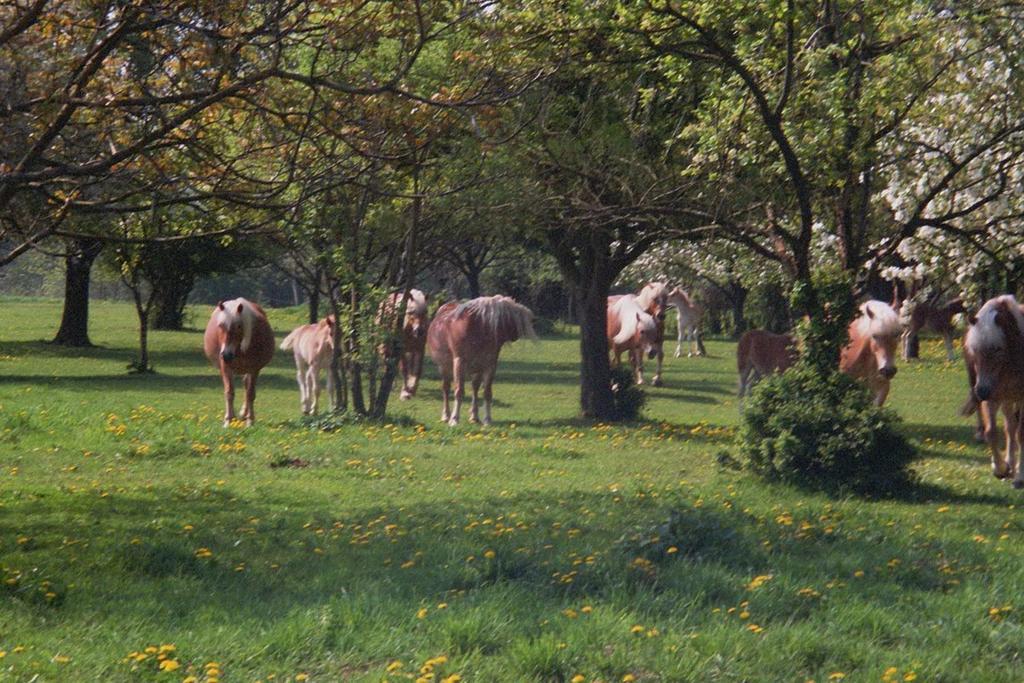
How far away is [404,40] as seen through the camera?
10.4 meters

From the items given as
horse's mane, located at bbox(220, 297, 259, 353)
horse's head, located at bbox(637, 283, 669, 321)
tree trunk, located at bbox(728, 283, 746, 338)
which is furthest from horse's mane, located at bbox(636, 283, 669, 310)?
horse's mane, located at bbox(220, 297, 259, 353)

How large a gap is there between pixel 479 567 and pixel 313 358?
47.5ft

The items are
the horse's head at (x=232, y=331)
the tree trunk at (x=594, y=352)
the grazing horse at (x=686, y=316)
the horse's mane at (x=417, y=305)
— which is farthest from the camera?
the grazing horse at (x=686, y=316)

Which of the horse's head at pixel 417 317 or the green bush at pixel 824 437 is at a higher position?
the horse's head at pixel 417 317

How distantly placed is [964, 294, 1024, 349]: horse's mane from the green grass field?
154cm

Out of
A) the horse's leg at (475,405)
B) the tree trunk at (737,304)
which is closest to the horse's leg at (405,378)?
the horse's leg at (475,405)

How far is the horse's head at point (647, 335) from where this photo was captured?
2909 cm

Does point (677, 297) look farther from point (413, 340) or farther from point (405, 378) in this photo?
point (405, 378)

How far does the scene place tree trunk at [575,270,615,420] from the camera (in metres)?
21.5

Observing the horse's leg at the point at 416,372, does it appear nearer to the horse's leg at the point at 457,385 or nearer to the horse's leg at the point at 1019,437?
the horse's leg at the point at 457,385

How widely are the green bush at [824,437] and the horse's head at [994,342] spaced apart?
44.6 inches

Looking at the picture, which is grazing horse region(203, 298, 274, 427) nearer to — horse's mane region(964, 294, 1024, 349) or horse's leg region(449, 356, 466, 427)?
horse's leg region(449, 356, 466, 427)

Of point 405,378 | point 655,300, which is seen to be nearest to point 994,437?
point 405,378

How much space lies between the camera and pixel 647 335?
29.2m
